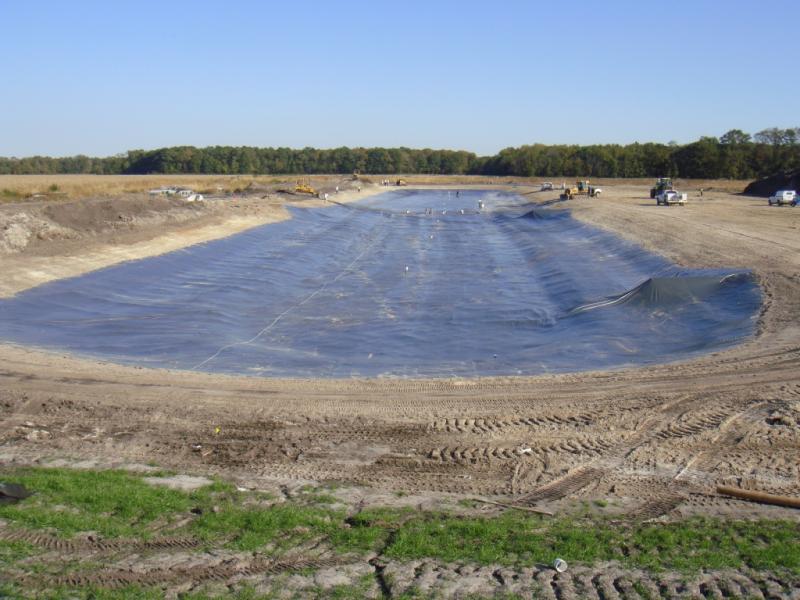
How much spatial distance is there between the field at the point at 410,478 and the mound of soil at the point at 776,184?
224 feet

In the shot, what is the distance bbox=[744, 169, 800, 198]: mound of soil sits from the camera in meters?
78.9

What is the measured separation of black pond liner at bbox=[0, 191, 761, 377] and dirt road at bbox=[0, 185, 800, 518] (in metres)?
2.18

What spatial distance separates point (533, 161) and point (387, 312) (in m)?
155

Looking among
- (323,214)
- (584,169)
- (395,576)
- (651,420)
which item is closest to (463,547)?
(395,576)

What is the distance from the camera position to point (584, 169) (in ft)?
545

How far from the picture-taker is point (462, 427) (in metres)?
12.5

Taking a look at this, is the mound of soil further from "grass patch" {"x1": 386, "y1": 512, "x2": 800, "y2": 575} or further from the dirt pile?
"grass patch" {"x1": 386, "y1": 512, "x2": 800, "y2": 575}

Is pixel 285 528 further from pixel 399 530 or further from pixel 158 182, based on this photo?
pixel 158 182

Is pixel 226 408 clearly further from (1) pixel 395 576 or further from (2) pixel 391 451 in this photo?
(1) pixel 395 576

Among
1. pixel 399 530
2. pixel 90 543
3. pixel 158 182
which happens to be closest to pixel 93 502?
pixel 90 543

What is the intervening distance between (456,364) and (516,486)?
8.71 meters

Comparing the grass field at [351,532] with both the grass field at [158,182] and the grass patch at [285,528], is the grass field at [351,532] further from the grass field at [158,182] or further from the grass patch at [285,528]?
the grass field at [158,182]

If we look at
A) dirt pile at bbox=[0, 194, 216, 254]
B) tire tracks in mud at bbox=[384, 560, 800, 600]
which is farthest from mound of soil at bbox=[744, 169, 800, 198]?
tire tracks in mud at bbox=[384, 560, 800, 600]

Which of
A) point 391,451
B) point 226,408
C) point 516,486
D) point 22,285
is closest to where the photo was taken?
point 516,486
